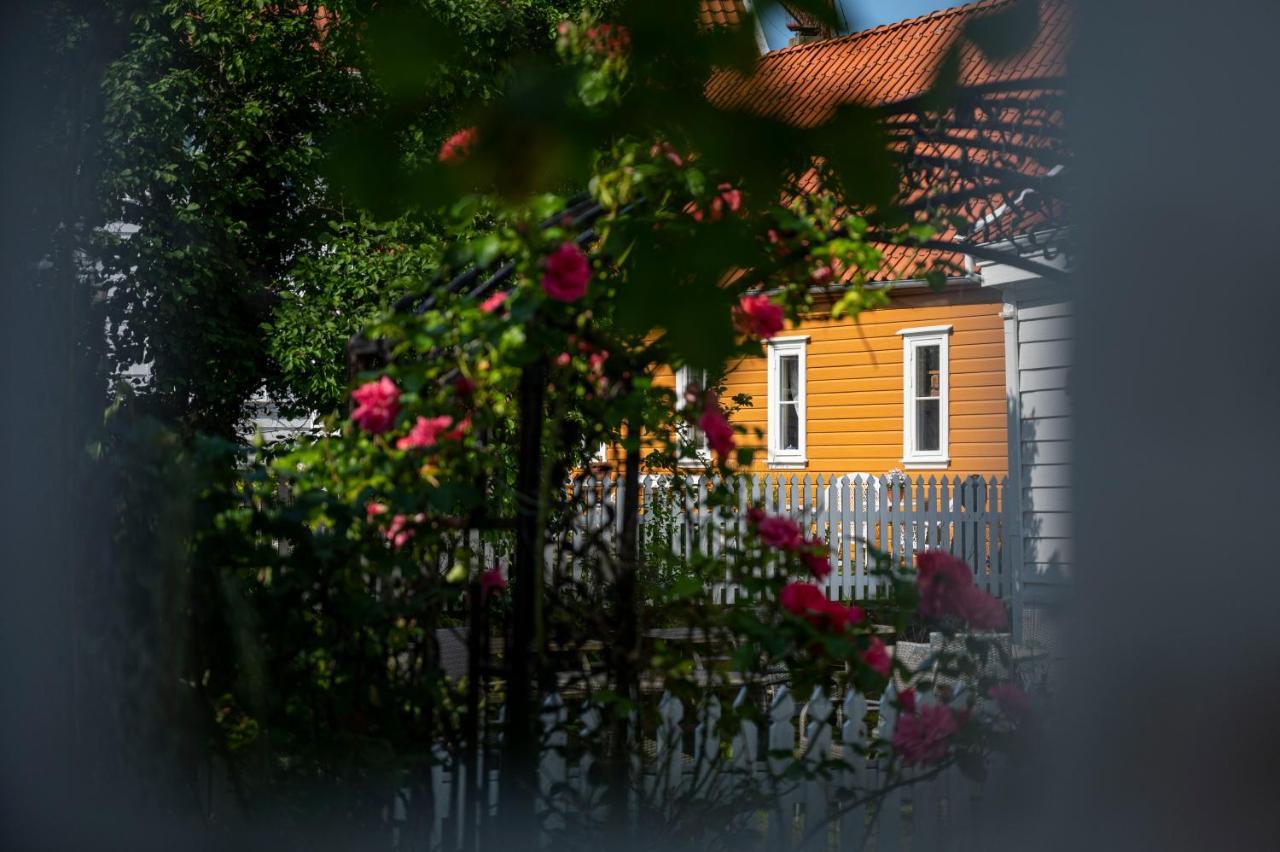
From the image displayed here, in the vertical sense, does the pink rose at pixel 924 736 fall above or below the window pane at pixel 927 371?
below

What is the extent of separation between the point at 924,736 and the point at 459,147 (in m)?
1.58

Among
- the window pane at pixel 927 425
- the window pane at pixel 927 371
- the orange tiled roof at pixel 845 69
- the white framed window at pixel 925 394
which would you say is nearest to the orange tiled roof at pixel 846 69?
the orange tiled roof at pixel 845 69

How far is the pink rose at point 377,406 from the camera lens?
2.53 m

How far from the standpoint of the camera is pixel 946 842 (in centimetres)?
252

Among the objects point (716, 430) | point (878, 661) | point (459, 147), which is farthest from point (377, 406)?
point (459, 147)

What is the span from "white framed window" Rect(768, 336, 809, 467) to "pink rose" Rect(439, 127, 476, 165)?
13685 millimetres

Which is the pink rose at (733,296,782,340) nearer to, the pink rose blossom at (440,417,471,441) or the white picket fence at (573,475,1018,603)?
the pink rose blossom at (440,417,471,441)

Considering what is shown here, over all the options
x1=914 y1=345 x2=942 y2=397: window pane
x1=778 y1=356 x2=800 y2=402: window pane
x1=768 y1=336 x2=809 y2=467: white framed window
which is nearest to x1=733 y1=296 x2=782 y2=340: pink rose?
x1=914 y1=345 x2=942 y2=397: window pane

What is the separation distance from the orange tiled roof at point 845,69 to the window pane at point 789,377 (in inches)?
555

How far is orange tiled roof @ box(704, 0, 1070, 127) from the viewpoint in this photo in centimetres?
138

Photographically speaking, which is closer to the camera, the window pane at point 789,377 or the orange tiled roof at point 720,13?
the orange tiled roof at point 720,13

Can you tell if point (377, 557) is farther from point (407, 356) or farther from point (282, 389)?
point (282, 389)

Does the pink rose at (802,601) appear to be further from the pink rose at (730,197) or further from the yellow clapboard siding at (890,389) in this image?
the yellow clapboard siding at (890,389)

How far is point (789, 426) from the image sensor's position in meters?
15.7
